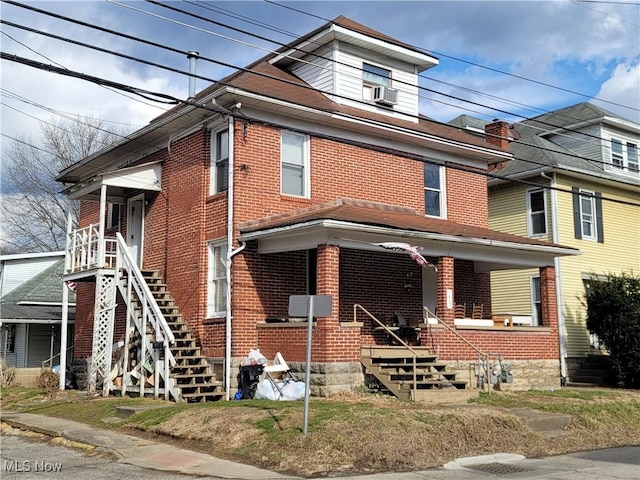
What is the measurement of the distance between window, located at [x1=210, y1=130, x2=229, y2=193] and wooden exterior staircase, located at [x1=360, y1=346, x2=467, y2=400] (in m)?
5.62

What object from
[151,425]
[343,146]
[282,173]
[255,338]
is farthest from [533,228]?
[151,425]

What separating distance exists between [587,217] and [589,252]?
1.27m

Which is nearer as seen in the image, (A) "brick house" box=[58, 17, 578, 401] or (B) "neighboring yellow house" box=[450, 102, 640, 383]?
(A) "brick house" box=[58, 17, 578, 401]

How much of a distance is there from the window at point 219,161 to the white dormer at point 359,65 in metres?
3.22

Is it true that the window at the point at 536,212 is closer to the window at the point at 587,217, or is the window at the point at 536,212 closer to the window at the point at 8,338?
the window at the point at 587,217

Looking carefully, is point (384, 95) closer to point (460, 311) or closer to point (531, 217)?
point (460, 311)

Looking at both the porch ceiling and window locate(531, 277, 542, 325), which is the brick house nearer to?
the porch ceiling

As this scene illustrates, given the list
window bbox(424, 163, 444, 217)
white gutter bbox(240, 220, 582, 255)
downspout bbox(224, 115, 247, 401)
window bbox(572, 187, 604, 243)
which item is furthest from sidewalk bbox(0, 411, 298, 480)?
window bbox(572, 187, 604, 243)

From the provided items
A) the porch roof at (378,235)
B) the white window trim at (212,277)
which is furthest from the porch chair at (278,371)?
the porch roof at (378,235)

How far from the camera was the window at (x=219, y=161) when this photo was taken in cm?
1789

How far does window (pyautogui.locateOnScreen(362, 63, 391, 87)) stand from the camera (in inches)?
812

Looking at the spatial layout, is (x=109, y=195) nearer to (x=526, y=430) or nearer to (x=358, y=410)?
(x=358, y=410)

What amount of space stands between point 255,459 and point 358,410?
93.1 inches

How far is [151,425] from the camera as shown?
1259cm
